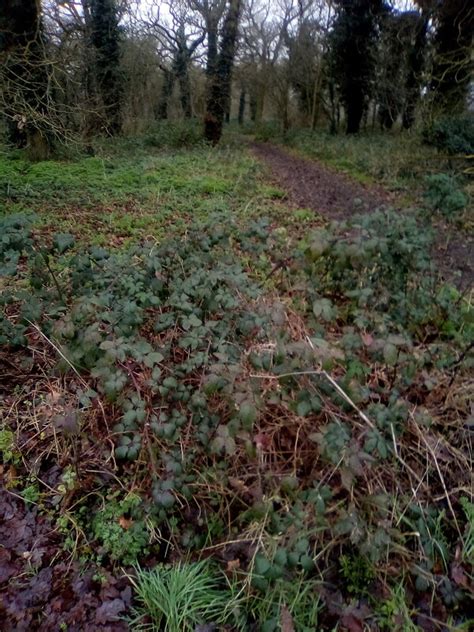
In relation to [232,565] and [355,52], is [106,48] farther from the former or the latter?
[232,565]

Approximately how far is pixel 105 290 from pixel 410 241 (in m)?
2.05

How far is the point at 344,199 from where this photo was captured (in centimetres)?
894

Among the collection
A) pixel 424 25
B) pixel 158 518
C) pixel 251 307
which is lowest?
pixel 158 518

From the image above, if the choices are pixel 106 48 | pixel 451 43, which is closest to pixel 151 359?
pixel 451 43

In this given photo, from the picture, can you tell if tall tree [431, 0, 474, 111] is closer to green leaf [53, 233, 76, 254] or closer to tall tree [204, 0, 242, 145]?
tall tree [204, 0, 242, 145]

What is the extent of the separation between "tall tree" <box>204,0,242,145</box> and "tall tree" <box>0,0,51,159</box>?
7151mm

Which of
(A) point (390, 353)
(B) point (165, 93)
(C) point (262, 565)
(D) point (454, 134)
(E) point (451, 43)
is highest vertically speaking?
(E) point (451, 43)

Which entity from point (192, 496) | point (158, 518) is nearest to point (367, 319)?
point (192, 496)

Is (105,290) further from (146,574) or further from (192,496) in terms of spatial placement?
(146,574)

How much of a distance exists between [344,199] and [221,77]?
912 cm

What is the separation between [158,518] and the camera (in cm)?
209

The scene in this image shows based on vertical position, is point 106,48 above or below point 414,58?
below

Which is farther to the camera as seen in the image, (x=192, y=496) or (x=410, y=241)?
(x=410, y=241)

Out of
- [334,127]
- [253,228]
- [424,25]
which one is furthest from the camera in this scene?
[334,127]
